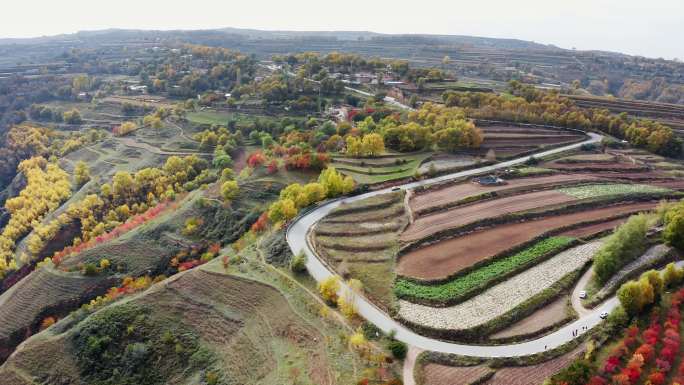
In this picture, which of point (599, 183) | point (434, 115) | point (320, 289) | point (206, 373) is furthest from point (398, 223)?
point (434, 115)

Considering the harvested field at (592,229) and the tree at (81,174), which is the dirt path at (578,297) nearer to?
the harvested field at (592,229)

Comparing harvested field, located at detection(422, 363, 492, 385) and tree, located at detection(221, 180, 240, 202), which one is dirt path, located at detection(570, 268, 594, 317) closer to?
harvested field, located at detection(422, 363, 492, 385)

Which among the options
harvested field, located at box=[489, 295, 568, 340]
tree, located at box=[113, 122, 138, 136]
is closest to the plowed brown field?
harvested field, located at box=[489, 295, 568, 340]

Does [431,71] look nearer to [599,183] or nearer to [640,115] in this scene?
[640,115]

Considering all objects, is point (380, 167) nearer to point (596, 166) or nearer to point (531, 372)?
point (596, 166)

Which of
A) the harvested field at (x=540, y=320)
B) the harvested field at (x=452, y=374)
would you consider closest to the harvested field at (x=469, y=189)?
the harvested field at (x=540, y=320)

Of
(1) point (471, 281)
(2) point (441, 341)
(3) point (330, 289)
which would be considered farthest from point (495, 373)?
(3) point (330, 289)
